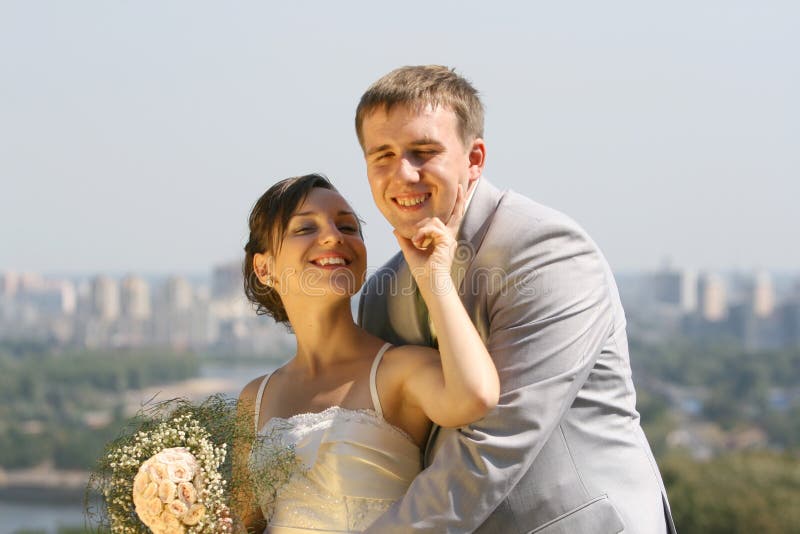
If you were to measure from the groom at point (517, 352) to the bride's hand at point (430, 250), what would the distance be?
0.18ft

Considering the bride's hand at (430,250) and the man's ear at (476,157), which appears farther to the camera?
the man's ear at (476,157)

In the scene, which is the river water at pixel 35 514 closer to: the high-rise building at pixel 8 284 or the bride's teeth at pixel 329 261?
the high-rise building at pixel 8 284

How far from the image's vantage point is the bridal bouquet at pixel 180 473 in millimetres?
3094

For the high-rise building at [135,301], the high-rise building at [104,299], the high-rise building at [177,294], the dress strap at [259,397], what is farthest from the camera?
the high-rise building at [104,299]

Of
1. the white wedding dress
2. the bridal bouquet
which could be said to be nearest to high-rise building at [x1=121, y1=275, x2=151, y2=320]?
the bridal bouquet

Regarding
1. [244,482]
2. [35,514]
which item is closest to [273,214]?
[244,482]

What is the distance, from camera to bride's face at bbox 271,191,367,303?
342 cm

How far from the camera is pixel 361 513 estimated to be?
3.27 metres

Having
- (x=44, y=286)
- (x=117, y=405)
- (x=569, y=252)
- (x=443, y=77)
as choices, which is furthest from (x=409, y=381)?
(x=44, y=286)

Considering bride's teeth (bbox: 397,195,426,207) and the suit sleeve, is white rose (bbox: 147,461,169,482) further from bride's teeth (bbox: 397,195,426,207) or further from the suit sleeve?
bride's teeth (bbox: 397,195,426,207)

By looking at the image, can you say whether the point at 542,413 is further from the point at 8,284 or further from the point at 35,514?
the point at 8,284

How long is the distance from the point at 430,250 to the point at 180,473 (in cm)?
96

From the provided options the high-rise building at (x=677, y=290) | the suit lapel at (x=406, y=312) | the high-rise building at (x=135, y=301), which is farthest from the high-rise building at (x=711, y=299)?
the suit lapel at (x=406, y=312)

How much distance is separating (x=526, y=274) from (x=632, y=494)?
70cm
